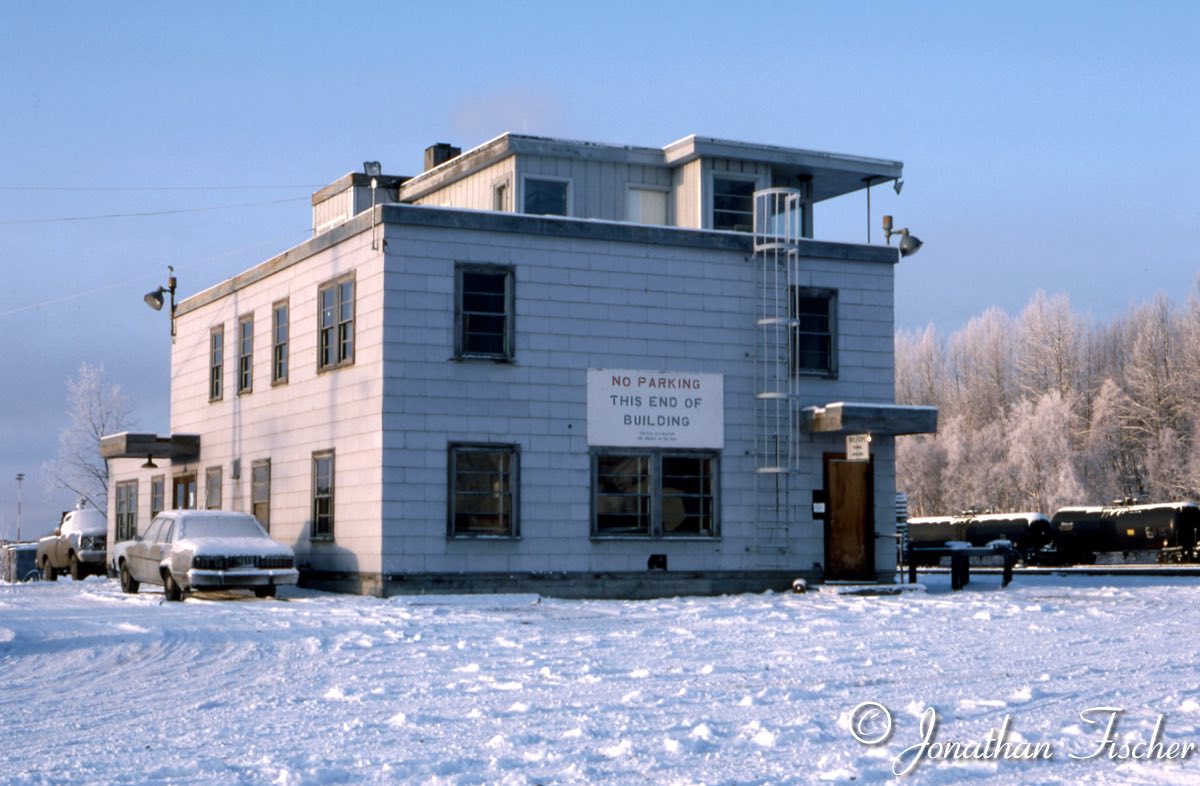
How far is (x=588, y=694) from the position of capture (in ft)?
43.6

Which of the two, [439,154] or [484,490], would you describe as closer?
[484,490]

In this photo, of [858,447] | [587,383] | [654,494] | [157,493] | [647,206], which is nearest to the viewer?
[858,447]

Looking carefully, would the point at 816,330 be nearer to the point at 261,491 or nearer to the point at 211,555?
the point at 261,491

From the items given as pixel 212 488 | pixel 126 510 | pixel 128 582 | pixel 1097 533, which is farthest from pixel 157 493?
pixel 1097 533

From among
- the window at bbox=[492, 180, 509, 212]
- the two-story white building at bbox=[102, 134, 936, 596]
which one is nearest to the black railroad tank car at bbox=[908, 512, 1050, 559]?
the two-story white building at bbox=[102, 134, 936, 596]

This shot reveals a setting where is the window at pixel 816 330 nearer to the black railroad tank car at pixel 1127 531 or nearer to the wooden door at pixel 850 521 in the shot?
the wooden door at pixel 850 521

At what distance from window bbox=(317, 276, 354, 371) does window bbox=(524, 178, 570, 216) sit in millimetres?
3964

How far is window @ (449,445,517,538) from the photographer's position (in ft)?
86.9

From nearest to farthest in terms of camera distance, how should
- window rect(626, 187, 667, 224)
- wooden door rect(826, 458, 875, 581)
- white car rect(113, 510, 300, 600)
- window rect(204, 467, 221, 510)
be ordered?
1. white car rect(113, 510, 300, 600)
2. wooden door rect(826, 458, 875, 581)
3. window rect(626, 187, 667, 224)
4. window rect(204, 467, 221, 510)

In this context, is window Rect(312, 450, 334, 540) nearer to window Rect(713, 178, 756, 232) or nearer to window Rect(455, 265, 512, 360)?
window Rect(455, 265, 512, 360)

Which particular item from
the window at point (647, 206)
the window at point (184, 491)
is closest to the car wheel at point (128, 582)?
the window at point (184, 491)

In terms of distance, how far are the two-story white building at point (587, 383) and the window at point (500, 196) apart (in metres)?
0.05

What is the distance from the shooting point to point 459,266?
2667 cm

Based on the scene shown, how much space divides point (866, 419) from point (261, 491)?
12298 millimetres
